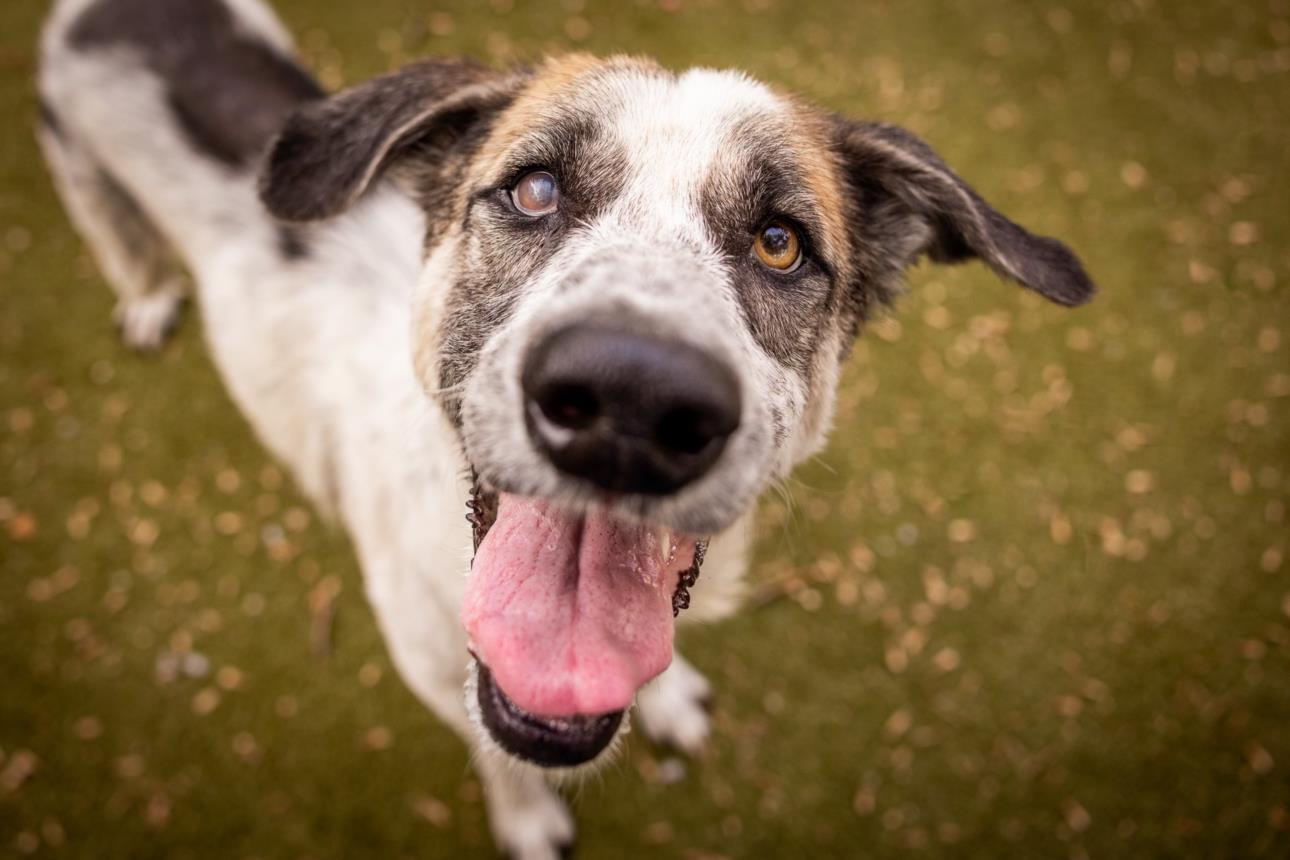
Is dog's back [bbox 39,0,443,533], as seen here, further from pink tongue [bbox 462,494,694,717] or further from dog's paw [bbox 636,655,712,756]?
dog's paw [bbox 636,655,712,756]

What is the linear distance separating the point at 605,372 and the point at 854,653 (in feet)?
11.2

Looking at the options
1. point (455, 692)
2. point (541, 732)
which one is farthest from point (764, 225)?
point (455, 692)

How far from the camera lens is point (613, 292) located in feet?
5.40

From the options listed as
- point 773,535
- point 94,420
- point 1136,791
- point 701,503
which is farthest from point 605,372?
point 94,420

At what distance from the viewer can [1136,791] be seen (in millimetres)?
4020

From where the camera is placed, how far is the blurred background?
3.91 meters

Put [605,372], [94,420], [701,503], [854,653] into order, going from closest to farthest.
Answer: [605,372]
[701,503]
[854,653]
[94,420]

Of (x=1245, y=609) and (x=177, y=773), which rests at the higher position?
(x=1245, y=609)

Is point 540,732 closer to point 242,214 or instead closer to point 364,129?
point 364,129

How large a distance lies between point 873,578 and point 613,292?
339cm

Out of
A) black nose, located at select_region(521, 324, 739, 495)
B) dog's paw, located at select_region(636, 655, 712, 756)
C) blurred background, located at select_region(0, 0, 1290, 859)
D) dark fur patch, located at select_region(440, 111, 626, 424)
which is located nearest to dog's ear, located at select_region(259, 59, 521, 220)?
dark fur patch, located at select_region(440, 111, 626, 424)

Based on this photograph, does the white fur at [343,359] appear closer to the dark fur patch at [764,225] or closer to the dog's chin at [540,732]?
the dog's chin at [540,732]

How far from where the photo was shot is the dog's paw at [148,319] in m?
4.83

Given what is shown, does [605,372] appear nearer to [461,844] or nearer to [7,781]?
[461,844]
